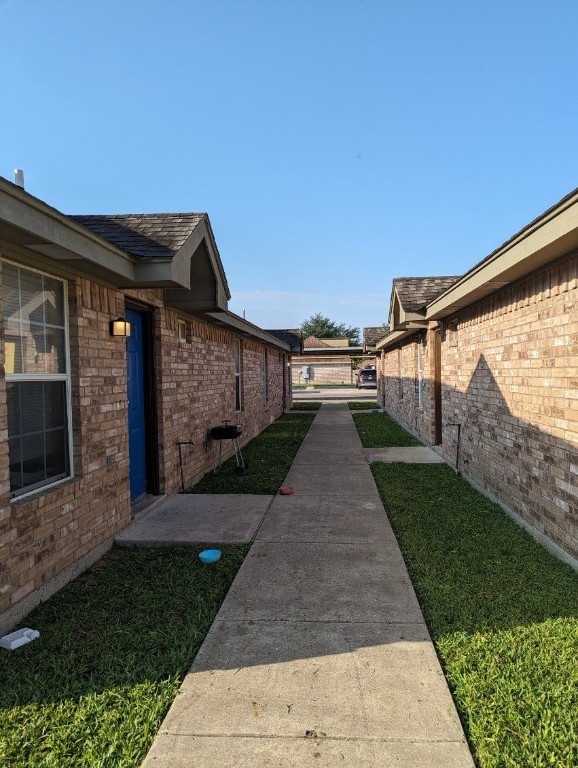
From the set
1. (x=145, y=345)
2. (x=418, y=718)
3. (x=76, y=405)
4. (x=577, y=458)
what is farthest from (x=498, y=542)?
(x=145, y=345)

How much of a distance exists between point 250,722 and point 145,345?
4739mm

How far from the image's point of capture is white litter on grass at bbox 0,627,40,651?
A: 3127 millimetres

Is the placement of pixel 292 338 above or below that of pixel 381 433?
above

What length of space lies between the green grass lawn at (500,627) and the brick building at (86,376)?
9.41ft

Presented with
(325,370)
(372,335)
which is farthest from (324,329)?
(372,335)

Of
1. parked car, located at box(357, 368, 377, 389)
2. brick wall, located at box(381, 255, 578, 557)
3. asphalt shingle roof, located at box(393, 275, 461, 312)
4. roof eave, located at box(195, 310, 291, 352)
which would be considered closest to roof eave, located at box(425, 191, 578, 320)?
brick wall, located at box(381, 255, 578, 557)

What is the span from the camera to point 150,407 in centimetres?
641

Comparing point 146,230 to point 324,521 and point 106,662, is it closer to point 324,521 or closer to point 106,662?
point 324,521

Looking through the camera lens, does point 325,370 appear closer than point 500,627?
No

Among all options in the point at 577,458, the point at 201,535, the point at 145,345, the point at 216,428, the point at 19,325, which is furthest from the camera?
the point at 216,428

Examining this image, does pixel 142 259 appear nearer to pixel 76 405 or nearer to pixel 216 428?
pixel 76 405

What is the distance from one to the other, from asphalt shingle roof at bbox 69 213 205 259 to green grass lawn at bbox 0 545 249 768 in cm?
295

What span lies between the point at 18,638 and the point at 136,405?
127 inches

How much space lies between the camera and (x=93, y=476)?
4.64m
